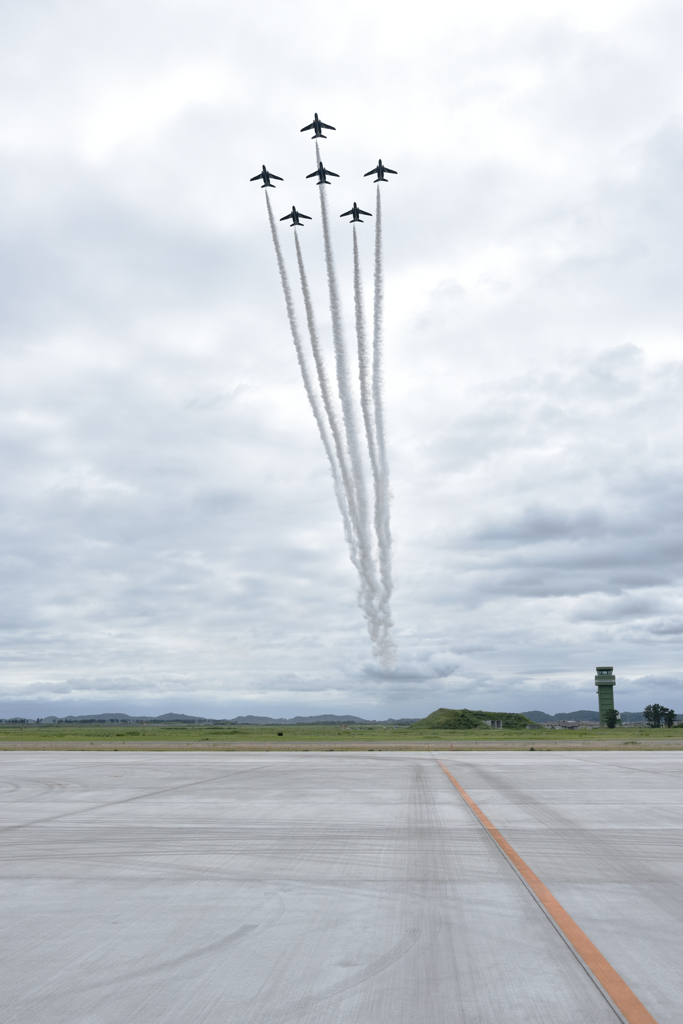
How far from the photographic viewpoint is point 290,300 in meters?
52.1

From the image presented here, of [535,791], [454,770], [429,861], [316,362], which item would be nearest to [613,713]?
[316,362]

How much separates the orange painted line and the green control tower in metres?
113

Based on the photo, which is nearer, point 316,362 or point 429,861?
point 429,861

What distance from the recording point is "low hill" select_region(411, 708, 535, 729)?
130 metres

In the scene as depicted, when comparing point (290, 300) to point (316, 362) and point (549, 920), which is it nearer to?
point (316, 362)

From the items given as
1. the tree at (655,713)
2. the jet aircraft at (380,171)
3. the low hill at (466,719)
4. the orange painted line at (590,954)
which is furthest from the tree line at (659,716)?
the orange painted line at (590,954)

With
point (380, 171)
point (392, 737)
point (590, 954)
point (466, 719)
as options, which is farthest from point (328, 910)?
point (466, 719)

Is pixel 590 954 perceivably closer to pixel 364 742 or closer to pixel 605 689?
pixel 364 742

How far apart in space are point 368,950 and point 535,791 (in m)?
16.5

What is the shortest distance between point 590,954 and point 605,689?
118062 millimetres

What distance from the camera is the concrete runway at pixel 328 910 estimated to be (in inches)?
242

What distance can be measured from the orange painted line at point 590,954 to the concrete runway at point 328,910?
104 millimetres

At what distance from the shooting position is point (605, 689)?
117 metres

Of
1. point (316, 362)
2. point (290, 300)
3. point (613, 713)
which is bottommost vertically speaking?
point (613, 713)
